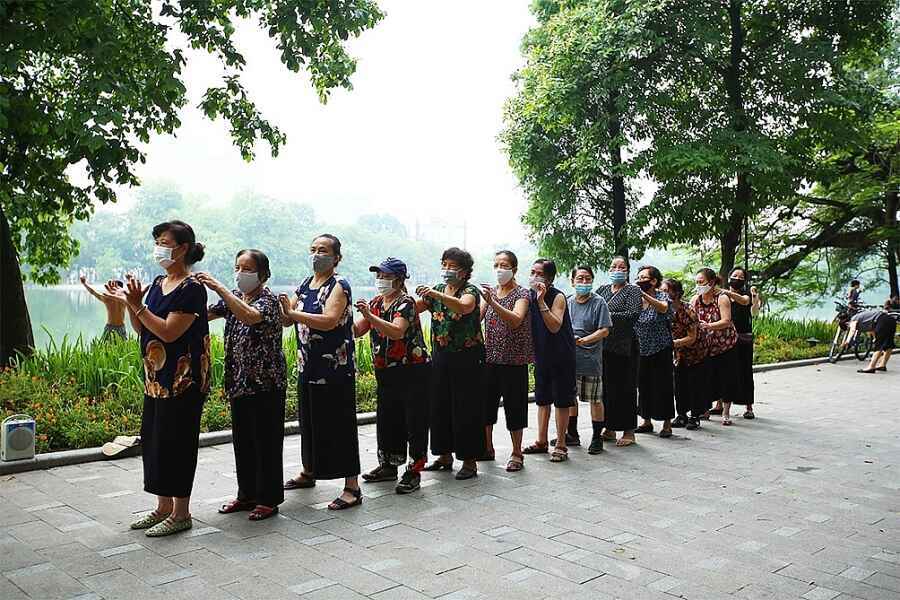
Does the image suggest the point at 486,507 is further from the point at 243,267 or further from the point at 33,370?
the point at 33,370

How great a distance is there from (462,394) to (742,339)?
450 cm

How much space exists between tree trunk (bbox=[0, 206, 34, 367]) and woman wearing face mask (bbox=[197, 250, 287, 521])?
6144 millimetres

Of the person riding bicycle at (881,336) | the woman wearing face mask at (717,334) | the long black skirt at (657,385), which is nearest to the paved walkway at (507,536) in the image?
the long black skirt at (657,385)

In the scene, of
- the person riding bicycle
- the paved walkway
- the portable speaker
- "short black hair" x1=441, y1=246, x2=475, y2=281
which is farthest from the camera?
the person riding bicycle

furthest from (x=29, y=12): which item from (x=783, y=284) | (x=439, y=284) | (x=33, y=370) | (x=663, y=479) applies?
(x=783, y=284)

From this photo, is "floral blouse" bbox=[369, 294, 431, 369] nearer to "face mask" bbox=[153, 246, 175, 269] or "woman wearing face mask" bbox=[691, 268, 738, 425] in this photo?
"face mask" bbox=[153, 246, 175, 269]

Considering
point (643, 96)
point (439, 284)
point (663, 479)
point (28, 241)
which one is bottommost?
point (663, 479)

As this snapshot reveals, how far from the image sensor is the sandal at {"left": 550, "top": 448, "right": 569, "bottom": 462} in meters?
6.93

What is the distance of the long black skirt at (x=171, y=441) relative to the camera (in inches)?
184

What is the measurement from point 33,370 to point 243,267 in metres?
4.92

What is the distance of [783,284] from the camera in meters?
23.3

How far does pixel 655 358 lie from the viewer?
27.0 feet

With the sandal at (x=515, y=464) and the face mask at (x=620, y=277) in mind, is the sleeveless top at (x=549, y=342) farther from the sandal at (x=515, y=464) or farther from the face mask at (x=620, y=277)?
the face mask at (x=620, y=277)

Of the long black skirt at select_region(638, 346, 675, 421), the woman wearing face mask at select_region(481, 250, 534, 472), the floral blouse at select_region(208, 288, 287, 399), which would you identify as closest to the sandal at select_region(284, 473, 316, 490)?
the floral blouse at select_region(208, 288, 287, 399)
